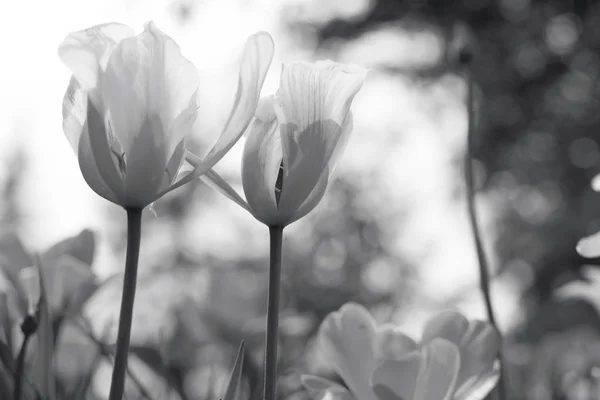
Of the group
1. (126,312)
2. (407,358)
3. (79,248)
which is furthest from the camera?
(79,248)

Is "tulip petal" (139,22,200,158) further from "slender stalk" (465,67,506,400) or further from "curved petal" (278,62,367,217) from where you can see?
"slender stalk" (465,67,506,400)

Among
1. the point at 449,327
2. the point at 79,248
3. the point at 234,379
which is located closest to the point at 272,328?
the point at 234,379

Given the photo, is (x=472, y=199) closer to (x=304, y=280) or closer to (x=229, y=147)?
(x=229, y=147)

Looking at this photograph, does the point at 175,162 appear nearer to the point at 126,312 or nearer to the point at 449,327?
the point at 126,312

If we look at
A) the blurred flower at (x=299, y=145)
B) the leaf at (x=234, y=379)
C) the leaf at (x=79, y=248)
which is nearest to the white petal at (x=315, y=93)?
the blurred flower at (x=299, y=145)

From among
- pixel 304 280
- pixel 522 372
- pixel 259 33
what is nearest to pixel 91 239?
pixel 259 33

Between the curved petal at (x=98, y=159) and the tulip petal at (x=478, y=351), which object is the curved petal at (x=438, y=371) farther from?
the curved petal at (x=98, y=159)
